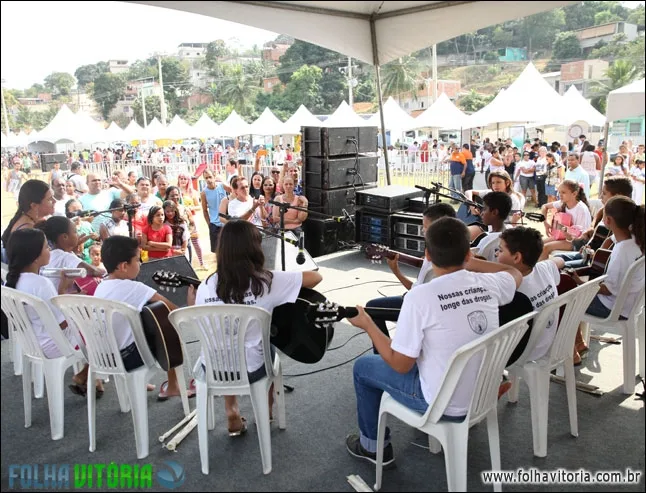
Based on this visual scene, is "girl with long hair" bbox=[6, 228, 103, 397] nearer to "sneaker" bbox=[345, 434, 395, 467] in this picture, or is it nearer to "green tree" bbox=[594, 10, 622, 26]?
"sneaker" bbox=[345, 434, 395, 467]

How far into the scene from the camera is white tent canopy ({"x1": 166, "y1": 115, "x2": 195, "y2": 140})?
17.0 meters

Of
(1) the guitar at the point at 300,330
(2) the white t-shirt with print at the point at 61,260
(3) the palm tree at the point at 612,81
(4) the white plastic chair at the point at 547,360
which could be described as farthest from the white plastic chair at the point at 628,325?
(3) the palm tree at the point at 612,81

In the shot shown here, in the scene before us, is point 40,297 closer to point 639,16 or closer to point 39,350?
point 39,350

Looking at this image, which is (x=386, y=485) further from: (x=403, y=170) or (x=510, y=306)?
(x=403, y=170)

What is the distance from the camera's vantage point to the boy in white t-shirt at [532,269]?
274cm

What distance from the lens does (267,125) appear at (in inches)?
738

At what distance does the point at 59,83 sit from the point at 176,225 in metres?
2.11

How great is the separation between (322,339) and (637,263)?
2.01 m

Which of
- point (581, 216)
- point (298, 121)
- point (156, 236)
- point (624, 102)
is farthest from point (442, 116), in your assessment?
point (156, 236)

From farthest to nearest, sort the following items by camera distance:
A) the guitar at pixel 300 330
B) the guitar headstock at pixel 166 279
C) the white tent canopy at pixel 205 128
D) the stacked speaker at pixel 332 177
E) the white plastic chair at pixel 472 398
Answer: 1. the white tent canopy at pixel 205 128
2. the stacked speaker at pixel 332 177
3. the guitar headstock at pixel 166 279
4. the guitar at pixel 300 330
5. the white plastic chair at pixel 472 398

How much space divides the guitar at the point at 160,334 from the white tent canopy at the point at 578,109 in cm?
1187

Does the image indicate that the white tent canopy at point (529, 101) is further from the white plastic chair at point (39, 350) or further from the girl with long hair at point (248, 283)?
the white plastic chair at point (39, 350)

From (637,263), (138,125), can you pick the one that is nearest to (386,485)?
(637,263)

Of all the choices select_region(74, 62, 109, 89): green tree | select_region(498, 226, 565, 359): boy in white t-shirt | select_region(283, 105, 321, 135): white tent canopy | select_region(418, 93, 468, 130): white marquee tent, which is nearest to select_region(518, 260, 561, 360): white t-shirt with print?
select_region(498, 226, 565, 359): boy in white t-shirt
